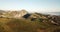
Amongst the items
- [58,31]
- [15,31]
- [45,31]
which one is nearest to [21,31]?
[15,31]

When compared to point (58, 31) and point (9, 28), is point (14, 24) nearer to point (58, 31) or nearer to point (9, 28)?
point (9, 28)

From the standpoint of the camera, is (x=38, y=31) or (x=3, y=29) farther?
(x=38, y=31)

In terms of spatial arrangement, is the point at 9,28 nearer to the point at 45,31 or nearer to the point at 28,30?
the point at 28,30

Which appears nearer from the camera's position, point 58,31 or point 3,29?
point 3,29

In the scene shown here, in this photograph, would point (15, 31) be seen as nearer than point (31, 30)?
Yes

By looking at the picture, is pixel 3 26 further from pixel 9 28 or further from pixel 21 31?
pixel 21 31

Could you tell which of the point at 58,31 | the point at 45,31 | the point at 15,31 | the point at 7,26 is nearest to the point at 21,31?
the point at 15,31

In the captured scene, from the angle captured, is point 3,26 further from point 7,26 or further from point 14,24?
point 14,24

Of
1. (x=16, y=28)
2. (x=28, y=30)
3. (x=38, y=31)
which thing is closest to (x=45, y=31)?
(x=38, y=31)
